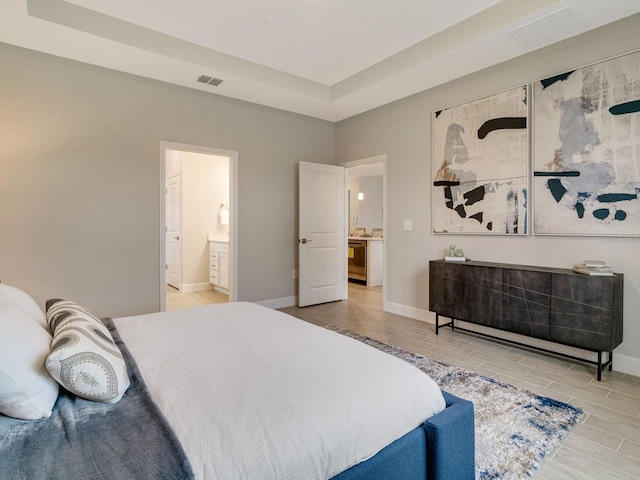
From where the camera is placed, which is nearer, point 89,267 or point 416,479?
point 416,479

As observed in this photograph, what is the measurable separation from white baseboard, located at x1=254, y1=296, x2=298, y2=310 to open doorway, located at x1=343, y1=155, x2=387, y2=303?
1299mm

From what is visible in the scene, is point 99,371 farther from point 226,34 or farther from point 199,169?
point 199,169

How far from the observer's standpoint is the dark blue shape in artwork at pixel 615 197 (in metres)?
2.69

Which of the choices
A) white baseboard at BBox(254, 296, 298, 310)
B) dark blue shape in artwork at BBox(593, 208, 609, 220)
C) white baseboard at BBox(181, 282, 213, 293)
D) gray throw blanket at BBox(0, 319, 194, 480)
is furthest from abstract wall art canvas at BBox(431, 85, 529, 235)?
white baseboard at BBox(181, 282, 213, 293)

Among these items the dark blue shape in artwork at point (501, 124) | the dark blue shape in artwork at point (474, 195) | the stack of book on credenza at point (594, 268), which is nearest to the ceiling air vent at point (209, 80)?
the dark blue shape in artwork at point (501, 124)

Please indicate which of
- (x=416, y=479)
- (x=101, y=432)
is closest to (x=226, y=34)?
(x=101, y=432)

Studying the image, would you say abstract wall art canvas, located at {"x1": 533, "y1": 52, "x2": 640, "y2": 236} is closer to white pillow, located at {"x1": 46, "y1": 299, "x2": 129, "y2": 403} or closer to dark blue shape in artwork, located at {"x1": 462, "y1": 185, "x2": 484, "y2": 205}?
dark blue shape in artwork, located at {"x1": 462, "y1": 185, "x2": 484, "y2": 205}

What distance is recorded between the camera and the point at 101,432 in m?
0.94

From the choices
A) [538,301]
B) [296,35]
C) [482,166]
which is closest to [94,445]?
[538,301]

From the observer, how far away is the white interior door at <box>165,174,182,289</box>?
243 inches

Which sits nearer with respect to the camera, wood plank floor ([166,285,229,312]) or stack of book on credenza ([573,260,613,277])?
stack of book on credenza ([573,260,613,277])

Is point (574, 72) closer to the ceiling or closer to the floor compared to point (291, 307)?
closer to the ceiling

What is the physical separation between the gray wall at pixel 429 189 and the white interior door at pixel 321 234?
0.55 metres

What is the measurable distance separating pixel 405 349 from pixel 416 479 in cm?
211
